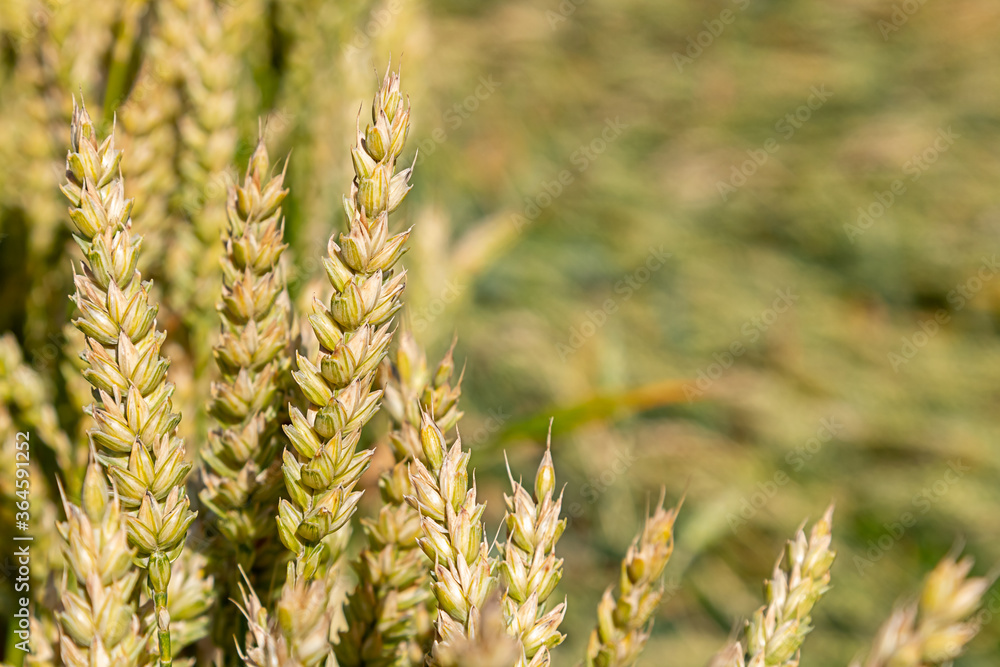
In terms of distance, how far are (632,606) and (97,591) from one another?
20 centimetres

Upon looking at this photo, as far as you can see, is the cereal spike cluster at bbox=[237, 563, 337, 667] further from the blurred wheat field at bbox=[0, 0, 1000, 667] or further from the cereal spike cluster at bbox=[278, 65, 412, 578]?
the blurred wheat field at bbox=[0, 0, 1000, 667]

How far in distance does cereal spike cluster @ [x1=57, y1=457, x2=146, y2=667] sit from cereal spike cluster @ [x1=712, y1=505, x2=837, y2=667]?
0.22 meters

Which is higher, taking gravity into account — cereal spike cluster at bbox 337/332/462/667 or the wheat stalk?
the wheat stalk

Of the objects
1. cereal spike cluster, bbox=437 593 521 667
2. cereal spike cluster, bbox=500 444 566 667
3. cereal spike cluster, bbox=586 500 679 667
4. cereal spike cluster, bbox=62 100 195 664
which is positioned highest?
cereal spike cluster, bbox=62 100 195 664

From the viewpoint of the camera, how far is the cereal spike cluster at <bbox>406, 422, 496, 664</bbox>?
239 mm

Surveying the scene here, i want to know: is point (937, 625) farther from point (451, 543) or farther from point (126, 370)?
point (126, 370)

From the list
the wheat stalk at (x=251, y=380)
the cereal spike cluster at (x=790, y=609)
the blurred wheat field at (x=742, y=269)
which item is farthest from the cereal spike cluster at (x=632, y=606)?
the blurred wheat field at (x=742, y=269)

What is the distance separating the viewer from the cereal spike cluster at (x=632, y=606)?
299 millimetres

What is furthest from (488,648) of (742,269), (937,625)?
(742,269)

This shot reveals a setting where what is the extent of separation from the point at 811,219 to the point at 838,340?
0.31 metres

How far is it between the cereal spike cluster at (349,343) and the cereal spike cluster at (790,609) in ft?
0.56

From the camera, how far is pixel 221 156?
0.41 m

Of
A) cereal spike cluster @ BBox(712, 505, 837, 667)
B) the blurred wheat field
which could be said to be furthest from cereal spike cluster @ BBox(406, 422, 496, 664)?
the blurred wheat field

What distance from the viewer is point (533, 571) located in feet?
0.83
